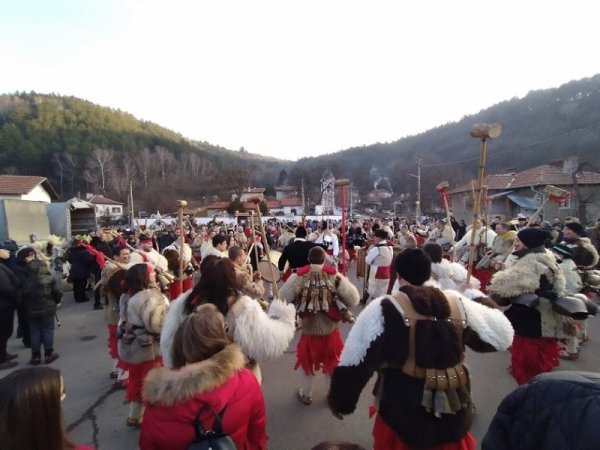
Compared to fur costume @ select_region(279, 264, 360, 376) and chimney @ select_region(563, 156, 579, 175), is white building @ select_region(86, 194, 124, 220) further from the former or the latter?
fur costume @ select_region(279, 264, 360, 376)

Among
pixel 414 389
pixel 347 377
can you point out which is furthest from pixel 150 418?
pixel 414 389

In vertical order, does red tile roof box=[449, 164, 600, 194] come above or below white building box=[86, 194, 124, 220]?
above

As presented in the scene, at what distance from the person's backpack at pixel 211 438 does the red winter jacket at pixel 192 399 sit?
22 millimetres

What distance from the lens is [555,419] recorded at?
119cm

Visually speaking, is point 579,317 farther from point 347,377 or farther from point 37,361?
point 37,361

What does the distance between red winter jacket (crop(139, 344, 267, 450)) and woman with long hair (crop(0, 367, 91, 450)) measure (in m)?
0.44

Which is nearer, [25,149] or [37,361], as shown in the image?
[37,361]

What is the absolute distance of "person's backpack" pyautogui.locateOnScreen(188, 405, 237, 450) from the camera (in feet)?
5.81

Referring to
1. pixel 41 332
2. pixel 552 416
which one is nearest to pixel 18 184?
pixel 41 332

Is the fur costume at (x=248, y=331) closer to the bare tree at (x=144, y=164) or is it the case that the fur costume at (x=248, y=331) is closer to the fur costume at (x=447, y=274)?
the fur costume at (x=447, y=274)

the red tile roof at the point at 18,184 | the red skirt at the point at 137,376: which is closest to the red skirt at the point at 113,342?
the red skirt at the point at 137,376

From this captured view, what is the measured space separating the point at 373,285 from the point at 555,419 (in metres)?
6.59

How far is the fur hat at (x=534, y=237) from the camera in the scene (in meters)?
3.91

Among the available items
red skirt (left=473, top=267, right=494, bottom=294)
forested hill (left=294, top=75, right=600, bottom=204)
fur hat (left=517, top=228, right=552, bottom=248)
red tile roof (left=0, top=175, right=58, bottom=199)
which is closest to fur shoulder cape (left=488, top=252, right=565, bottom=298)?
fur hat (left=517, top=228, right=552, bottom=248)
